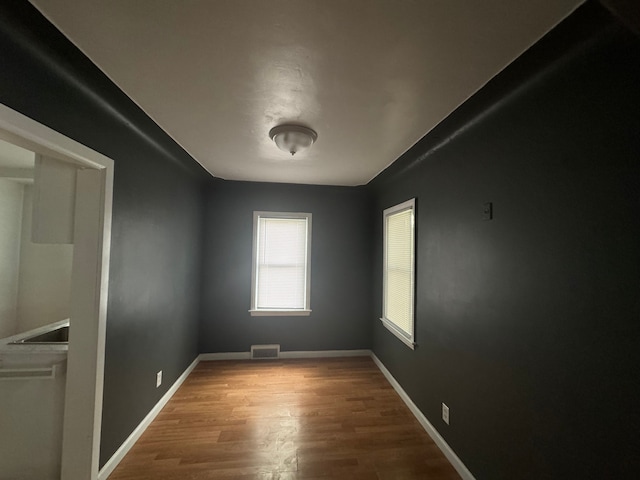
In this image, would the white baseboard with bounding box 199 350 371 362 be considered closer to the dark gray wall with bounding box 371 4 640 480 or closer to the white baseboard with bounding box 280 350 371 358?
the white baseboard with bounding box 280 350 371 358

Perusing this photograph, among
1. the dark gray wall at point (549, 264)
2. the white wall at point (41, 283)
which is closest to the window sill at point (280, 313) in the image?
the dark gray wall at point (549, 264)

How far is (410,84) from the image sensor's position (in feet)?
4.64

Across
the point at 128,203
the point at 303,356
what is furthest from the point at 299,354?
the point at 128,203

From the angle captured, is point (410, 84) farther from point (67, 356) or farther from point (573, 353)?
point (67, 356)

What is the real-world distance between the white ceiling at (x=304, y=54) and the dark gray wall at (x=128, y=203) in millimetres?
162

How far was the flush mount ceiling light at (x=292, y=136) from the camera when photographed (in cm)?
194

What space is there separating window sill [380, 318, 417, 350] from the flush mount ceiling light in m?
2.11

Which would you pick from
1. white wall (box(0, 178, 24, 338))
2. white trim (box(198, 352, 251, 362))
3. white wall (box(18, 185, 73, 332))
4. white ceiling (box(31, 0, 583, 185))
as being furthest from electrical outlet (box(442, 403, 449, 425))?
white wall (box(0, 178, 24, 338))

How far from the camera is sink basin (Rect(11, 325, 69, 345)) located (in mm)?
1807

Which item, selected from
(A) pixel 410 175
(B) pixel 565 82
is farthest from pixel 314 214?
(B) pixel 565 82

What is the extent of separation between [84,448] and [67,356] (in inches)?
22.0

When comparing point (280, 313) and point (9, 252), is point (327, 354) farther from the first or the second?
point (9, 252)

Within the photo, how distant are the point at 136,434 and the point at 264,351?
5.84 feet

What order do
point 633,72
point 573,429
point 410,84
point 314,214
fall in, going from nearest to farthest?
1. point 633,72
2. point 573,429
3. point 410,84
4. point 314,214
